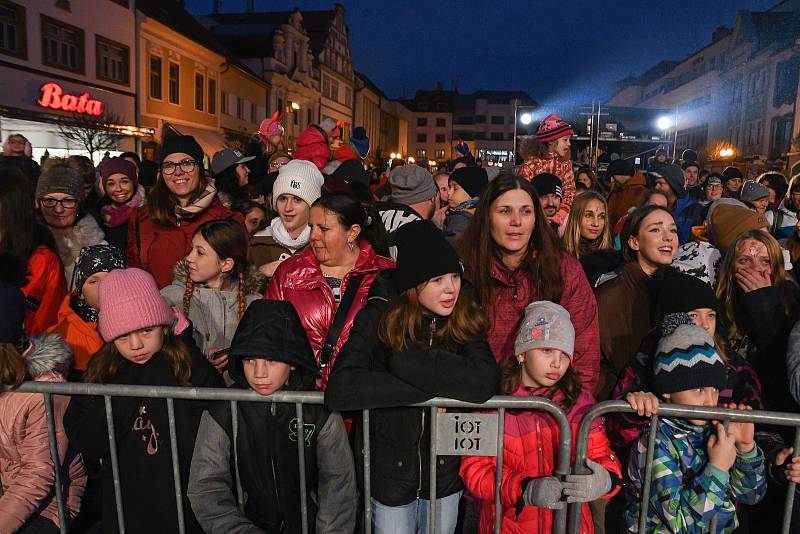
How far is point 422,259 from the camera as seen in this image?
106 inches

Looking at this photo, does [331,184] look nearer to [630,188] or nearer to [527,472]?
[527,472]

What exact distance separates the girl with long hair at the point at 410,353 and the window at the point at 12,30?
19173mm

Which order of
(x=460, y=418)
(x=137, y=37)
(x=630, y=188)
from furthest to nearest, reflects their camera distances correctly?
(x=137, y=37)
(x=630, y=188)
(x=460, y=418)

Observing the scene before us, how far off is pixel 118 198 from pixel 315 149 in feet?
7.41

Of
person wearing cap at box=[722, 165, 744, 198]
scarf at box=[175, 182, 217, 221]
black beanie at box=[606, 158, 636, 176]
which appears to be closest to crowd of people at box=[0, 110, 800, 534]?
scarf at box=[175, 182, 217, 221]

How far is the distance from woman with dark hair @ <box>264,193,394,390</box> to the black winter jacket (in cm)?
30

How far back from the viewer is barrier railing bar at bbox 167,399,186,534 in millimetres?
2605

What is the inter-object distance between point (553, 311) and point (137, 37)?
83.7ft

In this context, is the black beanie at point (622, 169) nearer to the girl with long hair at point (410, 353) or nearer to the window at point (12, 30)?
the girl with long hair at point (410, 353)

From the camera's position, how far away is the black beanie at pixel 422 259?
2680 mm

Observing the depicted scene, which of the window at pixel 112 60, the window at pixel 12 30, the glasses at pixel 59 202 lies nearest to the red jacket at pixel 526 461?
the glasses at pixel 59 202

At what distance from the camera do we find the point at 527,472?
263cm

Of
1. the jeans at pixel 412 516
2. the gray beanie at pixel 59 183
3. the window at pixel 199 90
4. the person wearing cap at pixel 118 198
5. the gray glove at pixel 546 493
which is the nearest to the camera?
the gray glove at pixel 546 493

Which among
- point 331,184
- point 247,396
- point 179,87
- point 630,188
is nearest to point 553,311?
point 247,396
